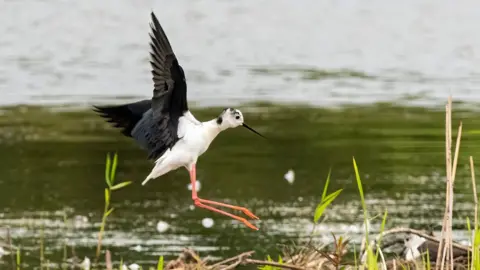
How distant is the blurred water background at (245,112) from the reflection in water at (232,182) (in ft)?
0.07

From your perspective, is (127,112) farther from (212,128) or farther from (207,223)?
(207,223)

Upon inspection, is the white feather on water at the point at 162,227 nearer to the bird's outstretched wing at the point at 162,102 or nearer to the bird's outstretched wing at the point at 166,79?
the bird's outstretched wing at the point at 162,102

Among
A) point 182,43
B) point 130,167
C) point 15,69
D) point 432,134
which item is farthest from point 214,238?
point 182,43

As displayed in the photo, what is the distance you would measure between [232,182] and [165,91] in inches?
206

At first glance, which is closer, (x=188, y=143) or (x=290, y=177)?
(x=188, y=143)

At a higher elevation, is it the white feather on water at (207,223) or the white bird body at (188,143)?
the white bird body at (188,143)

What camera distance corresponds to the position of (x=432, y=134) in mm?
13359

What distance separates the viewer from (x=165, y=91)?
18.1 feet

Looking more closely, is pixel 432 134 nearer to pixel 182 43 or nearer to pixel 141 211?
pixel 141 211

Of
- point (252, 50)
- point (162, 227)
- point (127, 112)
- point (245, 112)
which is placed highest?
point (252, 50)

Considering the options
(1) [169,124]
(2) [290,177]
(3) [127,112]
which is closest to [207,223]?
(2) [290,177]

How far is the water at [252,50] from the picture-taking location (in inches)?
687

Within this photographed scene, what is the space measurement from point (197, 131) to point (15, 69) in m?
14.2

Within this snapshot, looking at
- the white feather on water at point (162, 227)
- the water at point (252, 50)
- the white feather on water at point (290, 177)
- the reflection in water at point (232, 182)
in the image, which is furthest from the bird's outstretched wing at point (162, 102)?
the water at point (252, 50)
